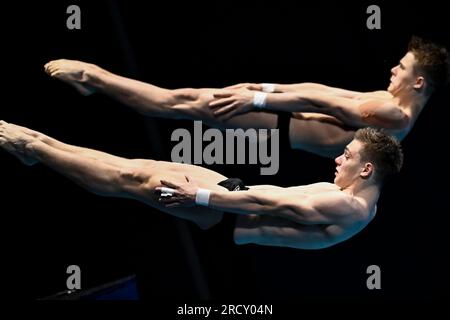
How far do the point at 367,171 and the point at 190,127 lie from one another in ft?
5.95

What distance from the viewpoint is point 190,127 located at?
5.48 meters

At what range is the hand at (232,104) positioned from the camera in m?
4.38

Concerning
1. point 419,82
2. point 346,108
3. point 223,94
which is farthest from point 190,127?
point 419,82

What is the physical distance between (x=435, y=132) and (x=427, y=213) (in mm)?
549

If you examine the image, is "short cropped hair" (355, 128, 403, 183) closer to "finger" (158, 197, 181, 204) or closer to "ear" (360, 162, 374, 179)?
"ear" (360, 162, 374, 179)

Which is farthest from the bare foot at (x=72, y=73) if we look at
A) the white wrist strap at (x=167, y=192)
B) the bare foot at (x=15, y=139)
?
the white wrist strap at (x=167, y=192)

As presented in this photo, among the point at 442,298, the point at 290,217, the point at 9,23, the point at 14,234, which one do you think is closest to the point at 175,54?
the point at 9,23

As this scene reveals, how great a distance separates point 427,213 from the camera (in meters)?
5.32

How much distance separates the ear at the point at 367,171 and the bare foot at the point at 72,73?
1.62 metres

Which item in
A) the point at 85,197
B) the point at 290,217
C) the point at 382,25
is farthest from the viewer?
the point at 85,197

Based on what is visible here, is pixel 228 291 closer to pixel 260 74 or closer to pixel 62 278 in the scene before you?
pixel 62 278

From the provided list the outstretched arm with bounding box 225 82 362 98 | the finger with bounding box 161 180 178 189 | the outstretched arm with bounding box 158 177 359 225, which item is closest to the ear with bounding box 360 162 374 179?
the outstretched arm with bounding box 158 177 359 225

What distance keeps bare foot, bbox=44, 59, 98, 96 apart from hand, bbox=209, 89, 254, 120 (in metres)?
0.74

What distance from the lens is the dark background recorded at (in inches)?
204
